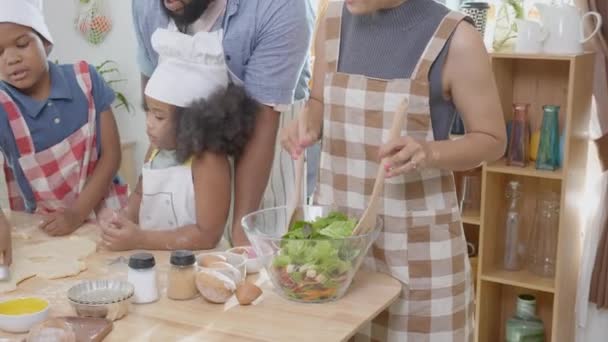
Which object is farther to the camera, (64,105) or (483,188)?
(483,188)

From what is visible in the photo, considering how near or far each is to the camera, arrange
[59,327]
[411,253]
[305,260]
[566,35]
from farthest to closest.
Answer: [566,35] → [411,253] → [305,260] → [59,327]

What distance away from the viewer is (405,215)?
1439mm

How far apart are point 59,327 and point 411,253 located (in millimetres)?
636

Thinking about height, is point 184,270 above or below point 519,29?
below

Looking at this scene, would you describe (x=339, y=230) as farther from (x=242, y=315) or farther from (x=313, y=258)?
(x=242, y=315)

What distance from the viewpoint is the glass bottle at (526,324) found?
9.16 feet

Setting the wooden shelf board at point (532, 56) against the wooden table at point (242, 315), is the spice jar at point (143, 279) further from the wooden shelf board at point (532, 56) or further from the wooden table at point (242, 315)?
the wooden shelf board at point (532, 56)

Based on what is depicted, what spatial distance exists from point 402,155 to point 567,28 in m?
1.59

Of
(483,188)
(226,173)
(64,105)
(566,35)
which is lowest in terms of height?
(483,188)

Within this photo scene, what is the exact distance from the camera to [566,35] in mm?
2588

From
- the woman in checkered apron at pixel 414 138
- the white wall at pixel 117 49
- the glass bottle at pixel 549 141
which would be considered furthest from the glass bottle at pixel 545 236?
the white wall at pixel 117 49

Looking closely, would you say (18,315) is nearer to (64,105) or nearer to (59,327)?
(59,327)

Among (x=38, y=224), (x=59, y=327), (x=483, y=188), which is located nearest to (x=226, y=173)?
(x=38, y=224)

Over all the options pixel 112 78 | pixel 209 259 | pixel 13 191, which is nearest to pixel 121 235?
pixel 209 259
